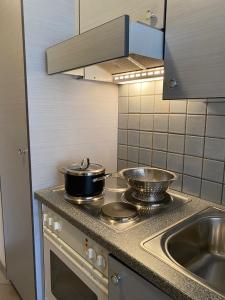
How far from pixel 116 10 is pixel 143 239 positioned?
36.1 inches

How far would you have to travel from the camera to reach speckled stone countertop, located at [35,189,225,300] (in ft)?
2.02

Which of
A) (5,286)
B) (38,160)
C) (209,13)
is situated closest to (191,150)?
(209,13)

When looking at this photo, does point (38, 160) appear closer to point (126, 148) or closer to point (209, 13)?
point (126, 148)

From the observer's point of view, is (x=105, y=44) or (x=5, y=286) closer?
(x=105, y=44)

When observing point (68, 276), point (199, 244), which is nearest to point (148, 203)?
point (199, 244)

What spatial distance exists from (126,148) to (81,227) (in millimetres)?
741

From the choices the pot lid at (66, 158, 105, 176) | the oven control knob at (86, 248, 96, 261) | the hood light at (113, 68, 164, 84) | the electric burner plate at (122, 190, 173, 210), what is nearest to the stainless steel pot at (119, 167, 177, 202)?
the electric burner plate at (122, 190, 173, 210)

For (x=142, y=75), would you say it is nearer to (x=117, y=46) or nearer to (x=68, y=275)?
(x=117, y=46)

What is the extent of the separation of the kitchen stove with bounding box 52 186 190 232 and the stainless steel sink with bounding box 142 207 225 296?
13cm

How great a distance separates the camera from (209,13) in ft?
2.40

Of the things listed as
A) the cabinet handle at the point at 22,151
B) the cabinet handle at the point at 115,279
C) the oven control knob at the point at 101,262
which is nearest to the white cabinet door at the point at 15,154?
the cabinet handle at the point at 22,151

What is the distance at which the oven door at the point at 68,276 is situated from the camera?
92 cm

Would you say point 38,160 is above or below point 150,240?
above

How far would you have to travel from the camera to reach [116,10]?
1023 millimetres
